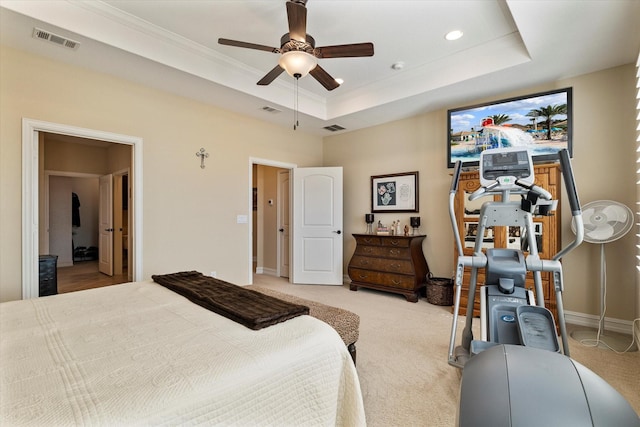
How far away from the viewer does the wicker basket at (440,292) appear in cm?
393

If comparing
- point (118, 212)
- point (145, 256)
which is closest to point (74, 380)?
point (145, 256)

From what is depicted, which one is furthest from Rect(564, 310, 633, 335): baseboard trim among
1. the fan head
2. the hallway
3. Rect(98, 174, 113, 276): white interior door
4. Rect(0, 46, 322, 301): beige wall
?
Rect(98, 174, 113, 276): white interior door

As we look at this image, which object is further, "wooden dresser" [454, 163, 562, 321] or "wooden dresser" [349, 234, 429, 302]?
"wooden dresser" [349, 234, 429, 302]

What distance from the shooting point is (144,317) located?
5.14ft

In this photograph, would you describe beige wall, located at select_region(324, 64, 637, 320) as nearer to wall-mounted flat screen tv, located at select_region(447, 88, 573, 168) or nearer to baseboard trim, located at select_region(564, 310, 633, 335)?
baseboard trim, located at select_region(564, 310, 633, 335)

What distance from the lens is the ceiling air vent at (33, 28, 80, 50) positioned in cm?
249

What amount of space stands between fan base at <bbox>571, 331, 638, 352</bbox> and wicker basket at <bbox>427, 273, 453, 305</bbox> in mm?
1258

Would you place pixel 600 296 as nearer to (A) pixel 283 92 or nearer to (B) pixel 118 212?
(A) pixel 283 92

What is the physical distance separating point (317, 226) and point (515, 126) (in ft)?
10.1

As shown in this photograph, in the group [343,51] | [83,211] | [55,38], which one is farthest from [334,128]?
[83,211]

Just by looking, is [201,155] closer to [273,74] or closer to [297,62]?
[273,74]

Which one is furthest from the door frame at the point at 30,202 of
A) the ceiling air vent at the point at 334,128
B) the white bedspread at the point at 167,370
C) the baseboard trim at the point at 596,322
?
the baseboard trim at the point at 596,322

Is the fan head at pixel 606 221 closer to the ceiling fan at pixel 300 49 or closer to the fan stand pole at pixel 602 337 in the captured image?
the fan stand pole at pixel 602 337

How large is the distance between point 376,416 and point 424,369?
0.71m
